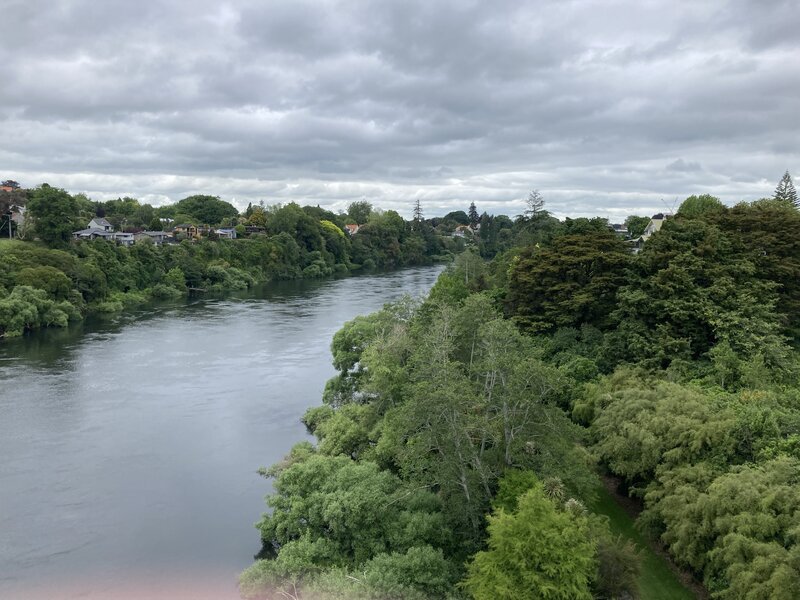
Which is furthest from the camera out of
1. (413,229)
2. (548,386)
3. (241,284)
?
(413,229)

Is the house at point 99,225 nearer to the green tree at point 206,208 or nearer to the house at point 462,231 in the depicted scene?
the green tree at point 206,208

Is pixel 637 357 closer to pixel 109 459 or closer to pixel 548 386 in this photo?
pixel 548 386

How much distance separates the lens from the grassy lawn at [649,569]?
17.5 m

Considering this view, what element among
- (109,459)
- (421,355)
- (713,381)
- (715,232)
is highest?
(715,232)

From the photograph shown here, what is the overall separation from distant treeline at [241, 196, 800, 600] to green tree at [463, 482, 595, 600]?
51 millimetres

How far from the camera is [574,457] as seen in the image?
1948cm

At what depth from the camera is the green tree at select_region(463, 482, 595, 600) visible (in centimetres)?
1440

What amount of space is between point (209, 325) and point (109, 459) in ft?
103

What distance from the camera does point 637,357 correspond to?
2931 cm

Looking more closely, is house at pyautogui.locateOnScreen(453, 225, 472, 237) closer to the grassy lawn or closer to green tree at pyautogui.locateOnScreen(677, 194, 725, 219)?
green tree at pyautogui.locateOnScreen(677, 194, 725, 219)

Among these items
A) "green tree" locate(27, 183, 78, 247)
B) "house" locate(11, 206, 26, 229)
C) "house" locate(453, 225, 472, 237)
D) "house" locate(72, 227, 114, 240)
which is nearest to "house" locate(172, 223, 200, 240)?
"house" locate(72, 227, 114, 240)

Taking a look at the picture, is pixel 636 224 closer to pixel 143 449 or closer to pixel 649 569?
pixel 649 569

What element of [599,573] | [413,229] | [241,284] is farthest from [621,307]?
[413,229]

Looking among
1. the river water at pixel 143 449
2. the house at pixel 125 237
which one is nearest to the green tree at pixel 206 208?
the house at pixel 125 237
